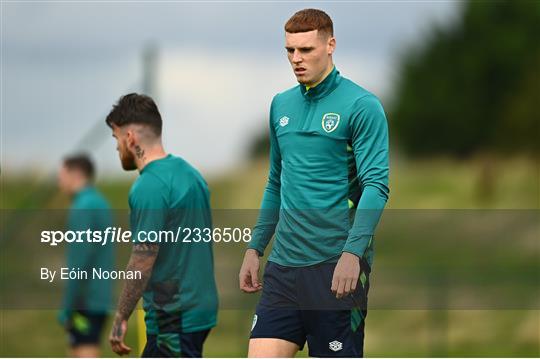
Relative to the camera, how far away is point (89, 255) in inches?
325

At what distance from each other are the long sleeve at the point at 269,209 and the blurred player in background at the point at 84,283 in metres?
2.70

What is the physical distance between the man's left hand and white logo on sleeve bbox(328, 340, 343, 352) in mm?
467

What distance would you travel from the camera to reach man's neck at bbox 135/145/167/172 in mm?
6688

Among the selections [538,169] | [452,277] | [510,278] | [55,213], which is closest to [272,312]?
[55,213]

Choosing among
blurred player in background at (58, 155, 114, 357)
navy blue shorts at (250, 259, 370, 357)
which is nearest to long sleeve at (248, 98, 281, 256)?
navy blue shorts at (250, 259, 370, 357)

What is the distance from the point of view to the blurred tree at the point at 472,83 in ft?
145

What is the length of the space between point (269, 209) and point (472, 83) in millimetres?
41550

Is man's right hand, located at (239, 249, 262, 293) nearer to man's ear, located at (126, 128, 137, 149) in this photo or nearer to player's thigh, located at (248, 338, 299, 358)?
player's thigh, located at (248, 338, 299, 358)

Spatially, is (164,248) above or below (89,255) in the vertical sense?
below

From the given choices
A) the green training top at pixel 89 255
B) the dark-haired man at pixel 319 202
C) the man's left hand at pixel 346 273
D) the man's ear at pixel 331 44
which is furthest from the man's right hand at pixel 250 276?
the green training top at pixel 89 255

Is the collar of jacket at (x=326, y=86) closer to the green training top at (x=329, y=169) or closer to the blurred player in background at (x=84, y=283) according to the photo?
the green training top at (x=329, y=169)

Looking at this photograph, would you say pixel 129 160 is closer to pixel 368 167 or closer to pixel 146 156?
pixel 146 156

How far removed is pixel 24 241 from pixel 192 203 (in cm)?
1206

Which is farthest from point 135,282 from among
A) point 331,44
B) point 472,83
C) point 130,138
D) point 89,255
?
point 472,83
